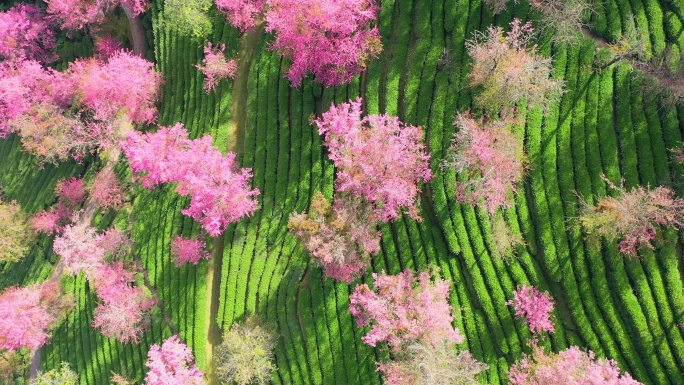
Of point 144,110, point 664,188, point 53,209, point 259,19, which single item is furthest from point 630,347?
point 53,209

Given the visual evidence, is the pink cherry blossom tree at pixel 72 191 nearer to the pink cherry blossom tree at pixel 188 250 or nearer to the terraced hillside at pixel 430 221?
the terraced hillside at pixel 430 221

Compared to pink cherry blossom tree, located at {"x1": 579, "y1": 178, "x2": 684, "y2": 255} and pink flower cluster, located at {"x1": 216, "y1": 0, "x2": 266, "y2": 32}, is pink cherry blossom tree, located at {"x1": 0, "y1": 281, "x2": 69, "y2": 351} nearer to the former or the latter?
pink flower cluster, located at {"x1": 216, "y1": 0, "x2": 266, "y2": 32}

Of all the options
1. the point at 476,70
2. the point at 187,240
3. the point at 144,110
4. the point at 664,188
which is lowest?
the point at 664,188

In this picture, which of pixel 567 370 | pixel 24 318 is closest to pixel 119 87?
pixel 24 318

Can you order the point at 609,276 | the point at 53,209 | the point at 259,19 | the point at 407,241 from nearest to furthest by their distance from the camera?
the point at 609,276
the point at 407,241
the point at 259,19
the point at 53,209

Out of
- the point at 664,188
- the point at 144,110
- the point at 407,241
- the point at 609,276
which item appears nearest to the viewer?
the point at 664,188

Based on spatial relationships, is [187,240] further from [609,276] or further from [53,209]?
[609,276]

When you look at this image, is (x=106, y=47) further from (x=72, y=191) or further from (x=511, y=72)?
(x=511, y=72)

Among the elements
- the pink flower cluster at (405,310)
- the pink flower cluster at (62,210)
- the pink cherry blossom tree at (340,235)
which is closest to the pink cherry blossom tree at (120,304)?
Result: the pink flower cluster at (62,210)
